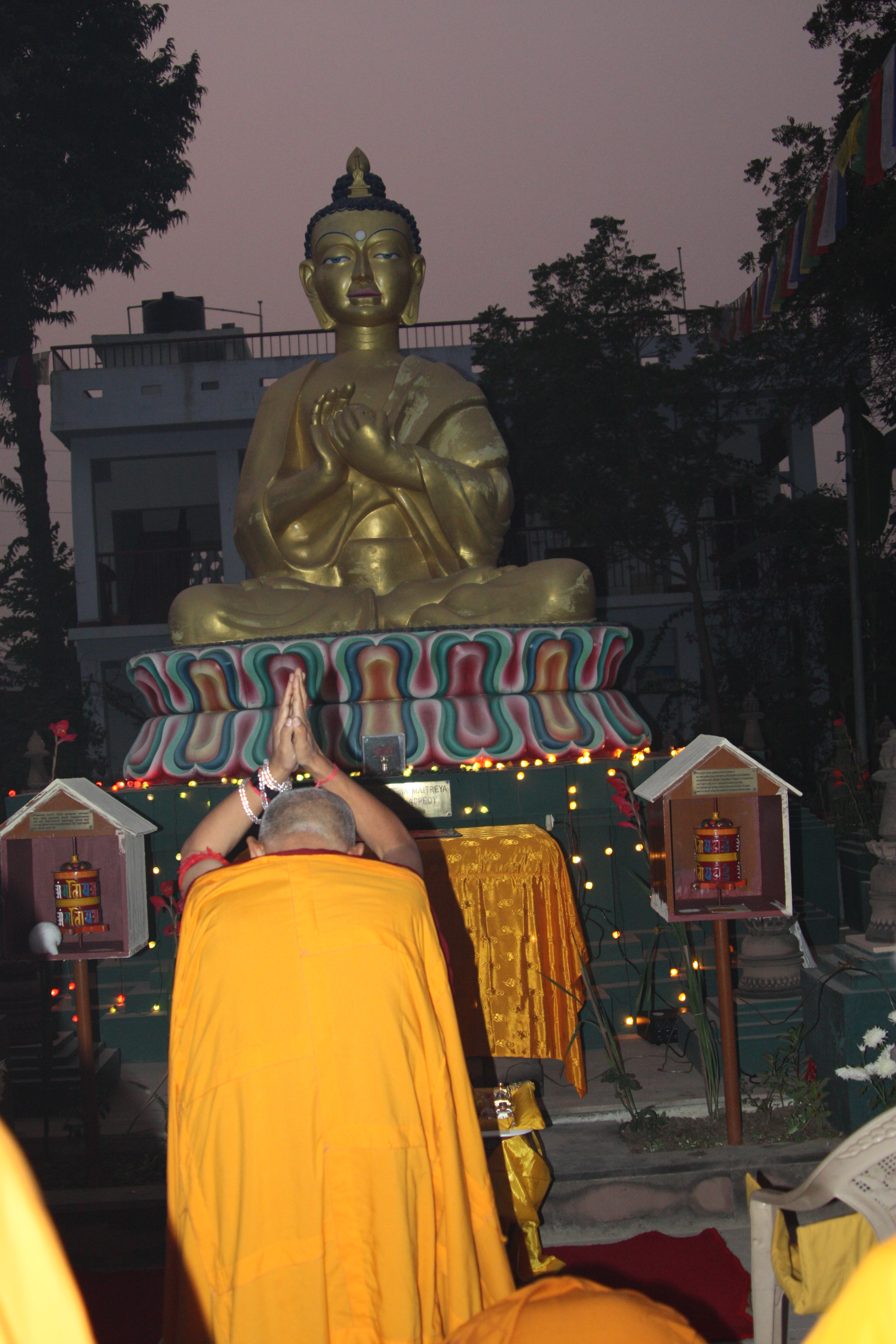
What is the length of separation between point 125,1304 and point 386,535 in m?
4.27

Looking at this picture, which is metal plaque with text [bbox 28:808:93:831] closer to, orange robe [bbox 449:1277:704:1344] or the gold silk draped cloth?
the gold silk draped cloth

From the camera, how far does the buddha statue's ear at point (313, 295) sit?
23.1ft

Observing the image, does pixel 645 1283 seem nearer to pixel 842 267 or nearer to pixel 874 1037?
pixel 874 1037

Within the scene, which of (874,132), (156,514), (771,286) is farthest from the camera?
(156,514)

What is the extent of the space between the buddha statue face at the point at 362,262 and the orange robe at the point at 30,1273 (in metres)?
6.45

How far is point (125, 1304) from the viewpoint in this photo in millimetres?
3072

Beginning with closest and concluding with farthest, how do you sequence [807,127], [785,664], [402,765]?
1. [402,765]
2. [807,127]
3. [785,664]

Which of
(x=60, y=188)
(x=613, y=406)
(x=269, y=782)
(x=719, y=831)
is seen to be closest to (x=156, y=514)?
(x=60, y=188)

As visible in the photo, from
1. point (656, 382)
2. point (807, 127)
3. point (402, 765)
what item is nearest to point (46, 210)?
point (656, 382)

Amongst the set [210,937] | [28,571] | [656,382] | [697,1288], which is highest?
[656,382]

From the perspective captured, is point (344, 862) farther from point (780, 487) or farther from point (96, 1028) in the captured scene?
point (780, 487)

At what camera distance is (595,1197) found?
3.35 m

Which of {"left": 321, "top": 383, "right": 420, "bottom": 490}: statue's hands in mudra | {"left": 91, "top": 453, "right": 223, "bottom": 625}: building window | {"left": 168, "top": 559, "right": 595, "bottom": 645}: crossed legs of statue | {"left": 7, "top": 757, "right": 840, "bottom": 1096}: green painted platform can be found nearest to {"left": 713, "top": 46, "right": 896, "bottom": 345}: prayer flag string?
{"left": 168, "top": 559, "right": 595, "bottom": 645}: crossed legs of statue

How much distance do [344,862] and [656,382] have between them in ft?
32.7
